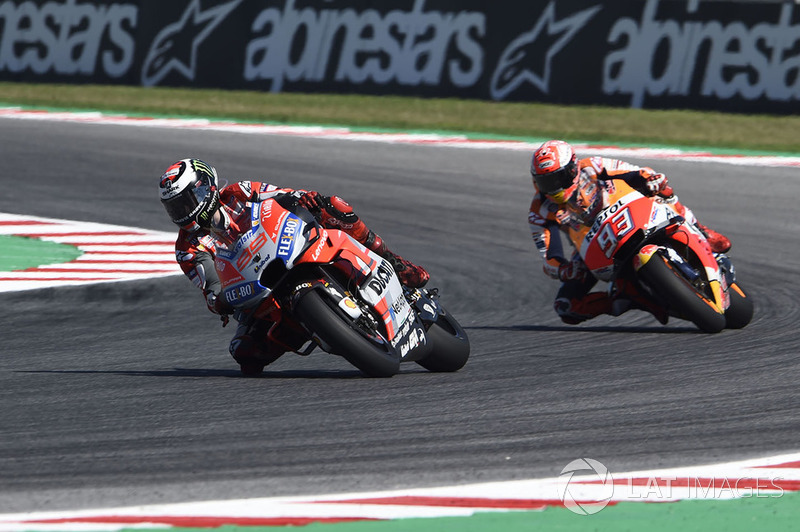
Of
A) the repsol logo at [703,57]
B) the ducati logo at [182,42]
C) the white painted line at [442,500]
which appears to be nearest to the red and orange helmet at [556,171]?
the white painted line at [442,500]

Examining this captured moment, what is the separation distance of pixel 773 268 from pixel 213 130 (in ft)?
37.5

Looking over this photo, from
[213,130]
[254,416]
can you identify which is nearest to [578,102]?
[213,130]

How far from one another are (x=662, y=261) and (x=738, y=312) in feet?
2.80

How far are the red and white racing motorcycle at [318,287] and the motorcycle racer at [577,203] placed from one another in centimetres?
233

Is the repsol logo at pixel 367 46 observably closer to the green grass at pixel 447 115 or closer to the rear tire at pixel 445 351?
the green grass at pixel 447 115

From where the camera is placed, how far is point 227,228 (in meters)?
8.19

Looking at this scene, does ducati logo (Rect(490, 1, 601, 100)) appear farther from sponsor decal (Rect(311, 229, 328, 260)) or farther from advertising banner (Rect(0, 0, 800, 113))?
sponsor decal (Rect(311, 229, 328, 260))

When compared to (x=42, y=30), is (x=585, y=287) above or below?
above

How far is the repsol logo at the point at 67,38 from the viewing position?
85.0 feet

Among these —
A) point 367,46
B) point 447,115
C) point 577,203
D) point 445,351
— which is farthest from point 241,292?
point 367,46

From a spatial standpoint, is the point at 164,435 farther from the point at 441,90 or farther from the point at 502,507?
the point at 441,90

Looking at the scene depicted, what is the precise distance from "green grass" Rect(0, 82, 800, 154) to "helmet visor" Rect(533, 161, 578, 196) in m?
11.0

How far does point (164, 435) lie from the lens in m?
6.89

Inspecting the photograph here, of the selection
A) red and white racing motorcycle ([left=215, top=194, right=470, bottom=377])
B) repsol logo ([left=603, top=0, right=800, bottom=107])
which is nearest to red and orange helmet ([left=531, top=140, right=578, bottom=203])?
red and white racing motorcycle ([left=215, top=194, right=470, bottom=377])
